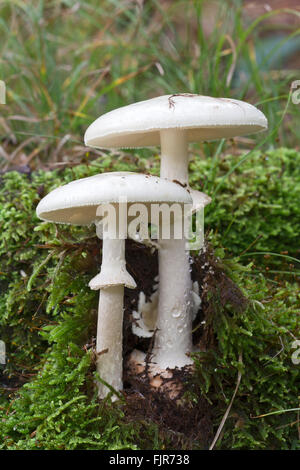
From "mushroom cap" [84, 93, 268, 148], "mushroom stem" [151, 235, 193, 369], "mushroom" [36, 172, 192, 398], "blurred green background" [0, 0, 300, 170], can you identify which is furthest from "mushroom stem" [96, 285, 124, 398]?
"blurred green background" [0, 0, 300, 170]

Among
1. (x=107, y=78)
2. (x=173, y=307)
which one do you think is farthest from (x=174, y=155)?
(x=107, y=78)

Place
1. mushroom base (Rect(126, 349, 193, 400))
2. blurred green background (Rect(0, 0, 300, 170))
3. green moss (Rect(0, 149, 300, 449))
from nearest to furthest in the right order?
1. green moss (Rect(0, 149, 300, 449))
2. mushroom base (Rect(126, 349, 193, 400))
3. blurred green background (Rect(0, 0, 300, 170))

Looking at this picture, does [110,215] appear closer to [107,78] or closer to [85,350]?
[85,350]

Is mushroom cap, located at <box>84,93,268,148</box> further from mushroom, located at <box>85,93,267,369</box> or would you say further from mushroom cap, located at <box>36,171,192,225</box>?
mushroom cap, located at <box>36,171,192,225</box>

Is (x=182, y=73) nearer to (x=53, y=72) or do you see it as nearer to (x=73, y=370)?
(x=53, y=72)

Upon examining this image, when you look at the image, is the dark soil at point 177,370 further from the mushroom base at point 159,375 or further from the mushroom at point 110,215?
the mushroom at point 110,215

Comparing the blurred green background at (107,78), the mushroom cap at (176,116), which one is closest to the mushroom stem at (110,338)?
the mushroom cap at (176,116)
